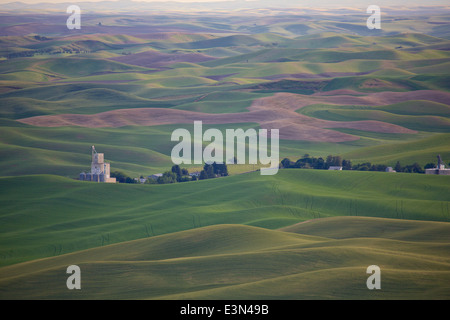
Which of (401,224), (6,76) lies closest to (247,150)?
(401,224)

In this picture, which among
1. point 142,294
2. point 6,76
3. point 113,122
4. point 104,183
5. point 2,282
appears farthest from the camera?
point 6,76

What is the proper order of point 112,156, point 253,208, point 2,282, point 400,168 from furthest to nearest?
point 112,156 < point 400,168 < point 253,208 < point 2,282
